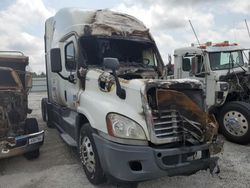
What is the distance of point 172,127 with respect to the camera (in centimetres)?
397

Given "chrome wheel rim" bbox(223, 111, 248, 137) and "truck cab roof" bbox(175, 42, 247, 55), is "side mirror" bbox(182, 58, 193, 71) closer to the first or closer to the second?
"truck cab roof" bbox(175, 42, 247, 55)

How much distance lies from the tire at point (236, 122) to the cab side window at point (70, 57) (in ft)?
12.8

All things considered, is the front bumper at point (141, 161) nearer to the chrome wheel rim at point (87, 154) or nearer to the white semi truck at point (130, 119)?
the white semi truck at point (130, 119)

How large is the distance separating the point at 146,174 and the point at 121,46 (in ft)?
9.20

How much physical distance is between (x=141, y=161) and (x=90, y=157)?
3.39 feet

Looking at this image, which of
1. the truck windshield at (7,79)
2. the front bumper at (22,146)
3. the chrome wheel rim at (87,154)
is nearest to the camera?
the chrome wheel rim at (87,154)

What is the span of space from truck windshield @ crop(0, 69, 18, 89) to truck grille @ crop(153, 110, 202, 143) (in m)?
3.77

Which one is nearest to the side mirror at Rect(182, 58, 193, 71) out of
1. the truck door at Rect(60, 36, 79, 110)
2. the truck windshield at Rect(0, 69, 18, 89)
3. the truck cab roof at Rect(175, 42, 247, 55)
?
the truck cab roof at Rect(175, 42, 247, 55)

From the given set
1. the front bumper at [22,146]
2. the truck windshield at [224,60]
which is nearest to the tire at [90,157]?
the front bumper at [22,146]

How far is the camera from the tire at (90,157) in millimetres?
4279

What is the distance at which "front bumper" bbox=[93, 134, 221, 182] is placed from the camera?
3674 millimetres

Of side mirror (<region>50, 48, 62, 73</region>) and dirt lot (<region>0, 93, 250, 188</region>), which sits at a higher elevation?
side mirror (<region>50, 48, 62, 73</region>)

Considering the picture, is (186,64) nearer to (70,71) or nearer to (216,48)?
(216,48)

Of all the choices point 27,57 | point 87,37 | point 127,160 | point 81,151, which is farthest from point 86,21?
point 127,160
